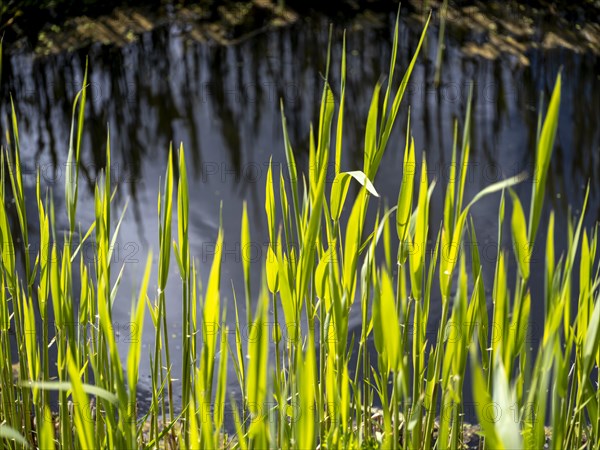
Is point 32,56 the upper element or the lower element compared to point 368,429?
upper

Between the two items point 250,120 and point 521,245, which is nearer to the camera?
point 521,245

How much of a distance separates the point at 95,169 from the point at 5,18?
108 cm

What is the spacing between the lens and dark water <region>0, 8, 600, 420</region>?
204 cm

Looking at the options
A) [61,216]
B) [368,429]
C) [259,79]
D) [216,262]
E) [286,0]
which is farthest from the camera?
[286,0]

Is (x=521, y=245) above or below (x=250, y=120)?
above

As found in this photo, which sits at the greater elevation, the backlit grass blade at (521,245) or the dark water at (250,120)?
the backlit grass blade at (521,245)

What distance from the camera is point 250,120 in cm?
260

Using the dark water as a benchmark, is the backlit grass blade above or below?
above

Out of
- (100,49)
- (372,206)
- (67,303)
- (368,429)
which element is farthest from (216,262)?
(100,49)

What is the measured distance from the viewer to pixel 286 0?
3361 millimetres

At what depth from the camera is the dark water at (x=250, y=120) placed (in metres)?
2.04

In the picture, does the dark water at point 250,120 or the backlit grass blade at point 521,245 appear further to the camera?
the dark water at point 250,120

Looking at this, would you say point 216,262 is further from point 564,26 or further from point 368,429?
A: point 564,26

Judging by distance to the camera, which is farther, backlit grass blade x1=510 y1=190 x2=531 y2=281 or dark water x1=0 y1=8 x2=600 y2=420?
dark water x1=0 y1=8 x2=600 y2=420
